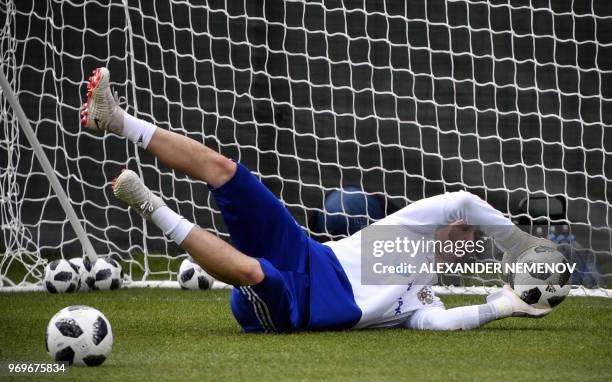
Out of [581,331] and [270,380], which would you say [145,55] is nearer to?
[581,331]

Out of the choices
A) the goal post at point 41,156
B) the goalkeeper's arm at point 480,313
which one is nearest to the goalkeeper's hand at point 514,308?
the goalkeeper's arm at point 480,313

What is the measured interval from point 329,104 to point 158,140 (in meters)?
3.41

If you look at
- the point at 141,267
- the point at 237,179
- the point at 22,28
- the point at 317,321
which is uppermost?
the point at 22,28

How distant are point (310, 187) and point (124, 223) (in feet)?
5.03

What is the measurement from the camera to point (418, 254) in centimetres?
482

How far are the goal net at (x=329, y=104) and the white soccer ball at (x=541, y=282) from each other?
2.39m

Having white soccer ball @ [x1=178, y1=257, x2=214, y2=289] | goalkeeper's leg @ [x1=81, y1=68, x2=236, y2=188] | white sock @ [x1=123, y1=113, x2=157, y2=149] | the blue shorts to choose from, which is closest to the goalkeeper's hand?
the blue shorts

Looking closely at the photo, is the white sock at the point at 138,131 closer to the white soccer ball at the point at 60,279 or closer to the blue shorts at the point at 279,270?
the blue shorts at the point at 279,270

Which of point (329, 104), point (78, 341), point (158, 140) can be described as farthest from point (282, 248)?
point (329, 104)

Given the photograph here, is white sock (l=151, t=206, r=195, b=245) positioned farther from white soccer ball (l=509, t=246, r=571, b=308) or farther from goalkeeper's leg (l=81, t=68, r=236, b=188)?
white soccer ball (l=509, t=246, r=571, b=308)

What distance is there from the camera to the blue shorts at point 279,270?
454 cm

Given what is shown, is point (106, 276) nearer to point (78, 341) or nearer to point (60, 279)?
point (60, 279)

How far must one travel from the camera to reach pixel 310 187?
8.02 meters

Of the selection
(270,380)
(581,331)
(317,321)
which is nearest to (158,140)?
(317,321)
